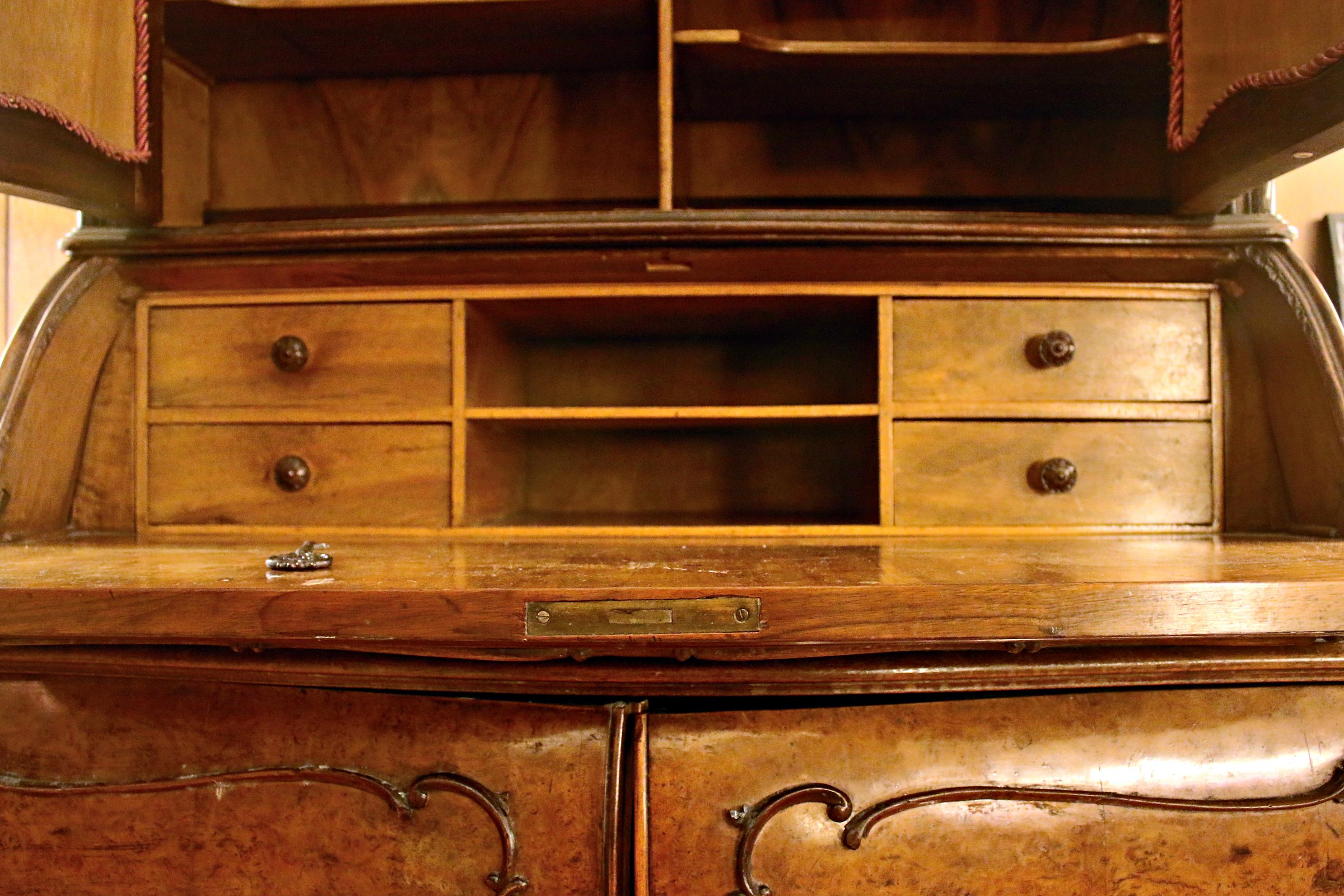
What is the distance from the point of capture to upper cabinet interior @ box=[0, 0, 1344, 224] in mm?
1215

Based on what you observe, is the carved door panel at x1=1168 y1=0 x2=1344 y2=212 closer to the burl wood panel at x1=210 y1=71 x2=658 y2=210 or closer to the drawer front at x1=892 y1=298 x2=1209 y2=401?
the drawer front at x1=892 y1=298 x2=1209 y2=401

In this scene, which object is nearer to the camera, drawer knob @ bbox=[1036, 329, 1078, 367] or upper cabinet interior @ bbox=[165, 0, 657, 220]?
drawer knob @ bbox=[1036, 329, 1078, 367]

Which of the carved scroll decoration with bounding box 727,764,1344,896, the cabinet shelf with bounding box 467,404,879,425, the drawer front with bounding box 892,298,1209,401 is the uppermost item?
the drawer front with bounding box 892,298,1209,401

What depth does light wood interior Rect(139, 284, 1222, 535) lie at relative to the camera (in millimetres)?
1218

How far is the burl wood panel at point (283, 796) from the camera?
75 cm

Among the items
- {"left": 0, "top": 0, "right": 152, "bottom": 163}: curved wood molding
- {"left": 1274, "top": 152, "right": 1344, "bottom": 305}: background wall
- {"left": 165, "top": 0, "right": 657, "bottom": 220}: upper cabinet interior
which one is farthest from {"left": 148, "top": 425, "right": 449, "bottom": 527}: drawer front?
{"left": 1274, "top": 152, "right": 1344, "bottom": 305}: background wall

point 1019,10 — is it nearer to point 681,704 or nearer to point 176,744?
point 681,704

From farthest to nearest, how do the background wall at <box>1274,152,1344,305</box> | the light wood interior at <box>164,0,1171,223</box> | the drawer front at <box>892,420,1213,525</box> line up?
the background wall at <box>1274,152,1344,305</box>, the light wood interior at <box>164,0,1171,223</box>, the drawer front at <box>892,420,1213,525</box>

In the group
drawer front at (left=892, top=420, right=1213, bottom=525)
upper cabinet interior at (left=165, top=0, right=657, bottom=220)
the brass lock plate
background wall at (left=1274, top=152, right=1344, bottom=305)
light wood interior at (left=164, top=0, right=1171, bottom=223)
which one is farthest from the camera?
background wall at (left=1274, top=152, right=1344, bottom=305)

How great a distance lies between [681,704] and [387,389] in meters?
0.75

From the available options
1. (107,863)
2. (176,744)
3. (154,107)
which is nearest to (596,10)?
(154,107)

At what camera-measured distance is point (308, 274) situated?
1.25 m

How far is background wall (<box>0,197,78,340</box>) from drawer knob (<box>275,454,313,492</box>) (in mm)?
1146

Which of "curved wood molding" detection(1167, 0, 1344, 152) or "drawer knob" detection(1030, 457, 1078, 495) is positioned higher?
"curved wood molding" detection(1167, 0, 1344, 152)
